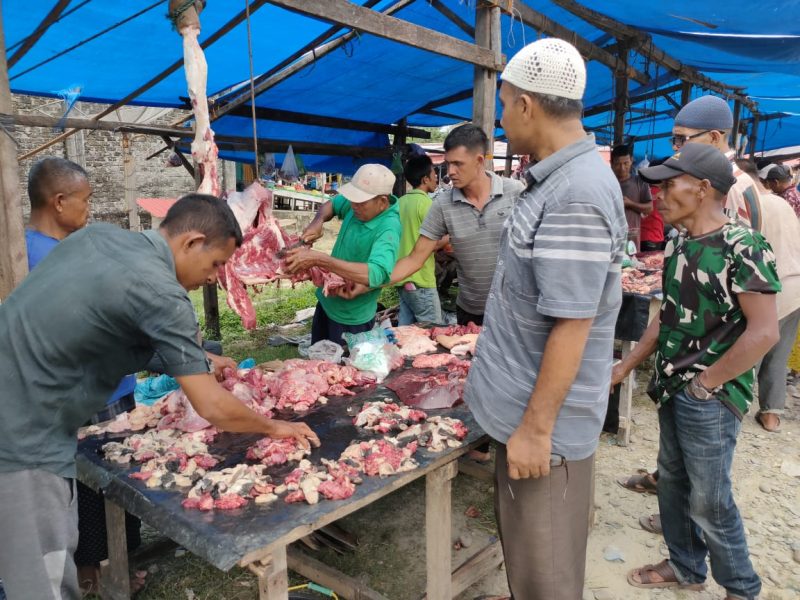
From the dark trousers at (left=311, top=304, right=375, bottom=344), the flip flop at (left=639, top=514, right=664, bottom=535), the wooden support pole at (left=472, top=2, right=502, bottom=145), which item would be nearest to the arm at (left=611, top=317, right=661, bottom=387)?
the flip flop at (left=639, top=514, right=664, bottom=535)

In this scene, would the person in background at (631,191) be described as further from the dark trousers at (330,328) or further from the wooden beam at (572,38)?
the dark trousers at (330,328)

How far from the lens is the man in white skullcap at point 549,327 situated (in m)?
1.82

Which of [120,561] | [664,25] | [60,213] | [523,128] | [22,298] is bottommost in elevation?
[120,561]

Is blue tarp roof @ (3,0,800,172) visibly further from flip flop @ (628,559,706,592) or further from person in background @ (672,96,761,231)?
flip flop @ (628,559,706,592)

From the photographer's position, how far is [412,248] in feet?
18.8


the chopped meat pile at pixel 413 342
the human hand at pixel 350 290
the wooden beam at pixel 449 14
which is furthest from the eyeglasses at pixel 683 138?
the human hand at pixel 350 290

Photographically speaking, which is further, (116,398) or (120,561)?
(116,398)

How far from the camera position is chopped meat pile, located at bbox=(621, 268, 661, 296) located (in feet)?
17.1

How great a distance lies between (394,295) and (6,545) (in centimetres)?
875

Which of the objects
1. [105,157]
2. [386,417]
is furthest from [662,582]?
[105,157]

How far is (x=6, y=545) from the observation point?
77.9 inches

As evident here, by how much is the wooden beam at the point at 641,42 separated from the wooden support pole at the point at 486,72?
142 cm

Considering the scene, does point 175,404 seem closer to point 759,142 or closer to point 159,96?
point 159,96

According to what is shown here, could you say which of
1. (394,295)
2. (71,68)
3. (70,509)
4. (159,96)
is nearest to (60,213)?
(70,509)
